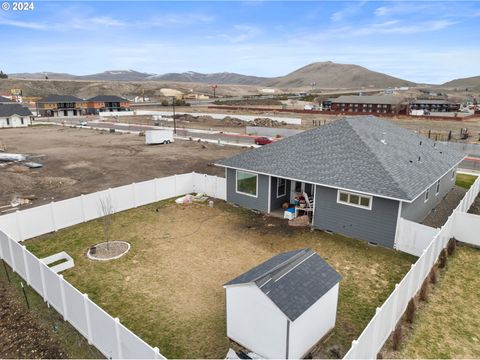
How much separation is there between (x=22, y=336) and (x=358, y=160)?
16863 mm

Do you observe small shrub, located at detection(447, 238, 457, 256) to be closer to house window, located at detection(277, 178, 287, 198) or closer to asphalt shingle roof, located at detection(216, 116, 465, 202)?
asphalt shingle roof, located at detection(216, 116, 465, 202)

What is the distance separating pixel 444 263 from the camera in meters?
14.9

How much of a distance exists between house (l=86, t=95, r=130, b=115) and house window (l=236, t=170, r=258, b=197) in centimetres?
9082

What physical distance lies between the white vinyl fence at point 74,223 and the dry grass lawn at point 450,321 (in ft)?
26.3

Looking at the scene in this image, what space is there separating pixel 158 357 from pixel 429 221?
59.8 feet

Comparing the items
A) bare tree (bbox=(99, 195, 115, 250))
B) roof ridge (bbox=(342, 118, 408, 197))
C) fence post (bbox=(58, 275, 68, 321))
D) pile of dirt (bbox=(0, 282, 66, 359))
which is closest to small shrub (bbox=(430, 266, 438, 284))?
roof ridge (bbox=(342, 118, 408, 197))

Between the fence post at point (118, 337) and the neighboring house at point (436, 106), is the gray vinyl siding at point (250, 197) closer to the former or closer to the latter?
the fence post at point (118, 337)

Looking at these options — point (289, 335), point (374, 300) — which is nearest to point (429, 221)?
point (374, 300)

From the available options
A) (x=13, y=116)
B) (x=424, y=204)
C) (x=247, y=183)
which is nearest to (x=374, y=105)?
(x=424, y=204)

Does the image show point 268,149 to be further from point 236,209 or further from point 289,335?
point 289,335

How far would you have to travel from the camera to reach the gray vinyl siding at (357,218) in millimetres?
16344

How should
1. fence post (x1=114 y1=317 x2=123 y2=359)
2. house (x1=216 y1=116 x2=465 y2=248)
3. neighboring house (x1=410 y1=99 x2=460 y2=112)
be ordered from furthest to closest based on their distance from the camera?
neighboring house (x1=410 y1=99 x2=460 y2=112), house (x1=216 y1=116 x2=465 y2=248), fence post (x1=114 y1=317 x2=123 y2=359)

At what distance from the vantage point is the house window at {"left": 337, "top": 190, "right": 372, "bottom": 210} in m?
16.9

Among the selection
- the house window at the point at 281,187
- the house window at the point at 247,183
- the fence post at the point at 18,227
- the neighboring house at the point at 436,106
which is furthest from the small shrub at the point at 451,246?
the neighboring house at the point at 436,106
